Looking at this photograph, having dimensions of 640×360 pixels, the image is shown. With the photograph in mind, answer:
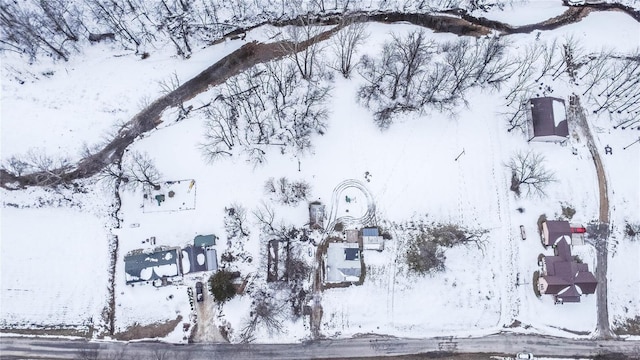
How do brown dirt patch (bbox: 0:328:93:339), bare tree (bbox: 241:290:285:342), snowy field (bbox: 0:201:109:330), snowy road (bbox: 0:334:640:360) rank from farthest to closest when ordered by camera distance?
snowy field (bbox: 0:201:109:330) < brown dirt patch (bbox: 0:328:93:339) < bare tree (bbox: 241:290:285:342) < snowy road (bbox: 0:334:640:360)

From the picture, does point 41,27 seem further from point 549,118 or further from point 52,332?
point 549,118

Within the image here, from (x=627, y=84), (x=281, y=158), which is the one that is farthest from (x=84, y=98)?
(x=627, y=84)

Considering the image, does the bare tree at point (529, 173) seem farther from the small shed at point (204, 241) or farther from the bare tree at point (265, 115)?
the small shed at point (204, 241)

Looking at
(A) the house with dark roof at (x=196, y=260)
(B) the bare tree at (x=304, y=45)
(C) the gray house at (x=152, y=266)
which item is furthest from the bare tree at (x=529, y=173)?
(C) the gray house at (x=152, y=266)

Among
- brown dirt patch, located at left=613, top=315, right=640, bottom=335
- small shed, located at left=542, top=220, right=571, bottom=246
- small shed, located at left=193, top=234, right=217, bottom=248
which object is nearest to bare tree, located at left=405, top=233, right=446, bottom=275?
small shed, located at left=542, top=220, right=571, bottom=246

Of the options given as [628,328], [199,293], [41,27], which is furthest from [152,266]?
[628,328]

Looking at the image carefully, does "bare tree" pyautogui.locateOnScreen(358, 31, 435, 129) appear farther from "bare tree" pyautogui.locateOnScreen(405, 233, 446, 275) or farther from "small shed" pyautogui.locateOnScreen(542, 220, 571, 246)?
"small shed" pyautogui.locateOnScreen(542, 220, 571, 246)

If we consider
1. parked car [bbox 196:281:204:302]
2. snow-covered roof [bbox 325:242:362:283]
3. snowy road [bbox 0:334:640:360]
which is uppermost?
snow-covered roof [bbox 325:242:362:283]
